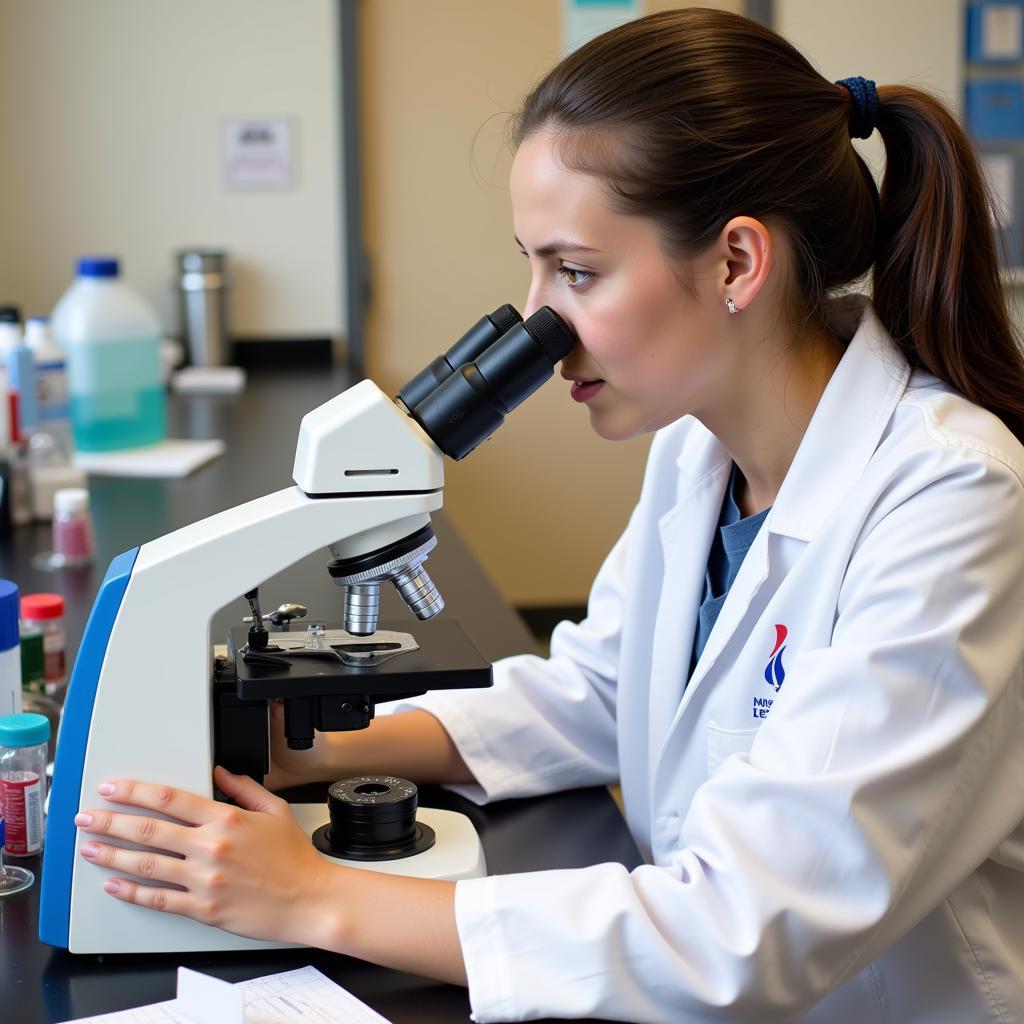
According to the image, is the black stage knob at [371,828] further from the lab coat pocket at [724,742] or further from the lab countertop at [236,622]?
the lab coat pocket at [724,742]

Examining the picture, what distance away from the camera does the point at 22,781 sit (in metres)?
1.12

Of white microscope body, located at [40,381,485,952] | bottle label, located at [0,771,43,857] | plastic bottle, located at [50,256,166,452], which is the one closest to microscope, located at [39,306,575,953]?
white microscope body, located at [40,381,485,952]

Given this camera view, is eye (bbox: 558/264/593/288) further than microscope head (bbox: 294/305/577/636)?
Yes

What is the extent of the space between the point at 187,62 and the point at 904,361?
9.54ft

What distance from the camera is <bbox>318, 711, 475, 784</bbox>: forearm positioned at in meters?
1.28

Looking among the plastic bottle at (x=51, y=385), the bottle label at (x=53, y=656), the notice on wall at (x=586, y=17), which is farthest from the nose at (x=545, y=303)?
the notice on wall at (x=586, y=17)

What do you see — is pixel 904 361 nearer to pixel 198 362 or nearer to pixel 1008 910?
pixel 1008 910

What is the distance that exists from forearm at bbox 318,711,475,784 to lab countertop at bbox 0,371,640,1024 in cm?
3

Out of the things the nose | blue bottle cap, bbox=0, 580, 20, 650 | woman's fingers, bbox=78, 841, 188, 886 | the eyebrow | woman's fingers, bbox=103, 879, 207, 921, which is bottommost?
woman's fingers, bbox=103, 879, 207, 921

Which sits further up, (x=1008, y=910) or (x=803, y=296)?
(x=803, y=296)

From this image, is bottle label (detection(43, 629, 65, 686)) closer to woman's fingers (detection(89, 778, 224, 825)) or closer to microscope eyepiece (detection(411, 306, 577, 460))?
woman's fingers (detection(89, 778, 224, 825))

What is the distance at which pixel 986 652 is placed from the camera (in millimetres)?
1010

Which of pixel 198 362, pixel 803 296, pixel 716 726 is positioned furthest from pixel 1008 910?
pixel 198 362

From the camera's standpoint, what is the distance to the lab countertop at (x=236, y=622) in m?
0.96
